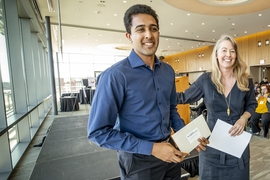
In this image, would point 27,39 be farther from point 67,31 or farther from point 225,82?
point 225,82

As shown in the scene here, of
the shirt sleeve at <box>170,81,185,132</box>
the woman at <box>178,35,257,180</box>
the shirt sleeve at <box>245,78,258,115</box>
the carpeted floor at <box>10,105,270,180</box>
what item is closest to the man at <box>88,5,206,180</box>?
the shirt sleeve at <box>170,81,185,132</box>

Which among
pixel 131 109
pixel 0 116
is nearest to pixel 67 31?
pixel 0 116

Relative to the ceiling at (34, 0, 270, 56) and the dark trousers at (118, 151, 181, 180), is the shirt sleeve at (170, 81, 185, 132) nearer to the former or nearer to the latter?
the dark trousers at (118, 151, 181, 180)

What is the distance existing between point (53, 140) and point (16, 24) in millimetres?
2912

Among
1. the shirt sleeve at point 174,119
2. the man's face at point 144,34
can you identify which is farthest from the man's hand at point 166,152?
the man's face at point 144,34

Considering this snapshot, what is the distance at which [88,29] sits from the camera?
30.2 feet

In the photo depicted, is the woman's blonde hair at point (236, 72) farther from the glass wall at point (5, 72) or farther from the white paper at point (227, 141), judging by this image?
the glass wall at point (5, 72)

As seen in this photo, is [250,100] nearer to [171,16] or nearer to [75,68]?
[171,16]

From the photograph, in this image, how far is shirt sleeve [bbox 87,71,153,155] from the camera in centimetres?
76

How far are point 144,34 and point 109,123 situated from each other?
49 centimetres

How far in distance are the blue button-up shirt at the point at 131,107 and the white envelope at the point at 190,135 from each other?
0.11 m

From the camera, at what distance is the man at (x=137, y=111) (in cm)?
77

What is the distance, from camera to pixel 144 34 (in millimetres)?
869

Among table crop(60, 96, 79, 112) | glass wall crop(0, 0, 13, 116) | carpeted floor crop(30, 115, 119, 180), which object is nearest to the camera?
carpeted floor crop(30, 115, 119, 180)
